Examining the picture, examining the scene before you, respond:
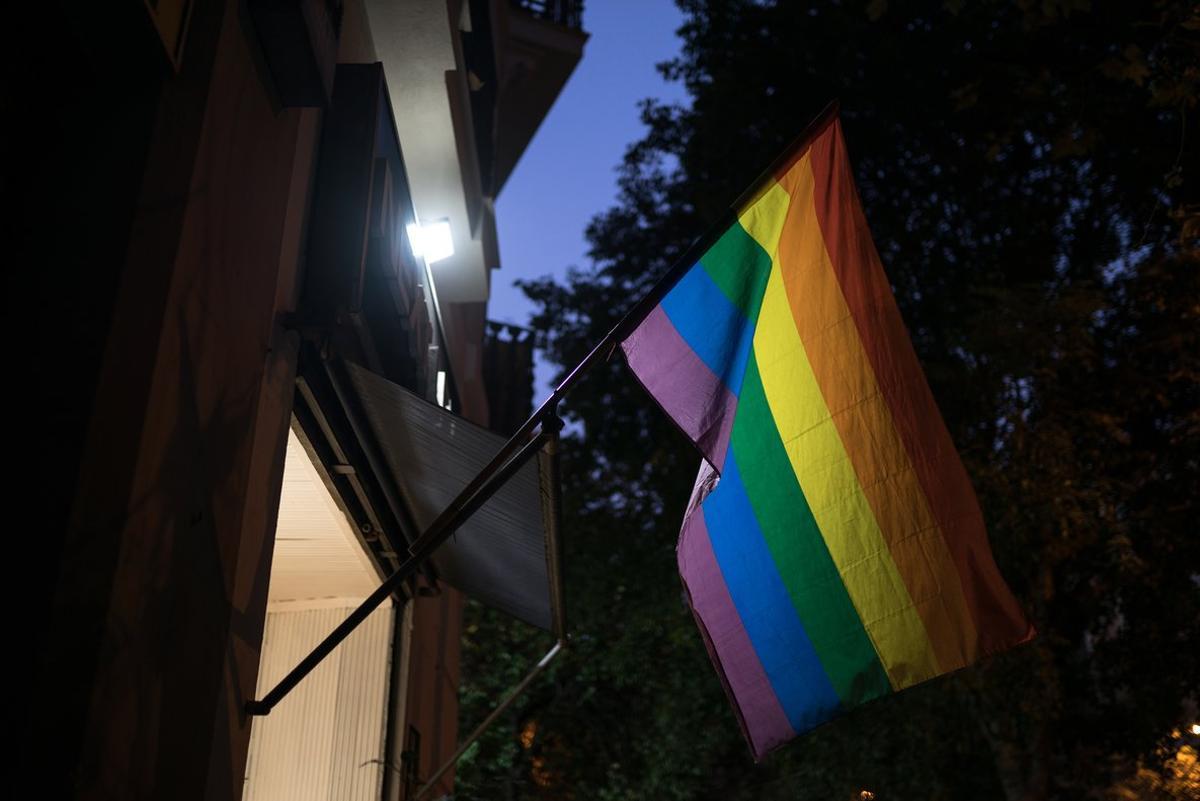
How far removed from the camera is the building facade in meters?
2.96

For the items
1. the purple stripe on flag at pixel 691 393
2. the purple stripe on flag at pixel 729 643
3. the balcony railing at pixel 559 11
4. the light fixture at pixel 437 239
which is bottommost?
the purple stripe on flag at pixel 729 643

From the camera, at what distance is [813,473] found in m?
4.19

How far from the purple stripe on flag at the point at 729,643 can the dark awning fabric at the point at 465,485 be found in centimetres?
71

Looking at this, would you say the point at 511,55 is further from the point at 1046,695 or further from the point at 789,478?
the point at 789,478

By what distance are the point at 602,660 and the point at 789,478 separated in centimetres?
1491

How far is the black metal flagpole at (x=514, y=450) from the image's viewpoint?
13.3 feet

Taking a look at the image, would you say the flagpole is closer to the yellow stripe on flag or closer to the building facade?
the yellow stripe on flag

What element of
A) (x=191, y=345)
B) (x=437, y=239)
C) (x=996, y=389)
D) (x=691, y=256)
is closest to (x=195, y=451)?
(x=191, y=345)

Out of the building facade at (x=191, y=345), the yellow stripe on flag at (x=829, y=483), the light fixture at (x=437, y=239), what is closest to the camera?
the building facade at (x=191, y=345)

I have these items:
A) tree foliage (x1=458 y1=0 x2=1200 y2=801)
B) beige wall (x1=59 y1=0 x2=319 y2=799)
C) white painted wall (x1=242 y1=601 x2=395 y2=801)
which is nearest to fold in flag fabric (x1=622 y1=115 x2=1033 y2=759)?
beige wall (x1=59 y1=0 x2=319 y2=799)

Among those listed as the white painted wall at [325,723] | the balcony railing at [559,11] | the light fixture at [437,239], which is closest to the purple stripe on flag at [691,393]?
the white painted wall at [325,723]

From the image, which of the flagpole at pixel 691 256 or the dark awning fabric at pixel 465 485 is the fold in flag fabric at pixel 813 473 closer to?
the flagpole at pixel 691 256

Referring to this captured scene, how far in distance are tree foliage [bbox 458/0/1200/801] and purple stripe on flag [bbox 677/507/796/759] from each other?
4.12m

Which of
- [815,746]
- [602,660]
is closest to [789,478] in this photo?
[815,746]
